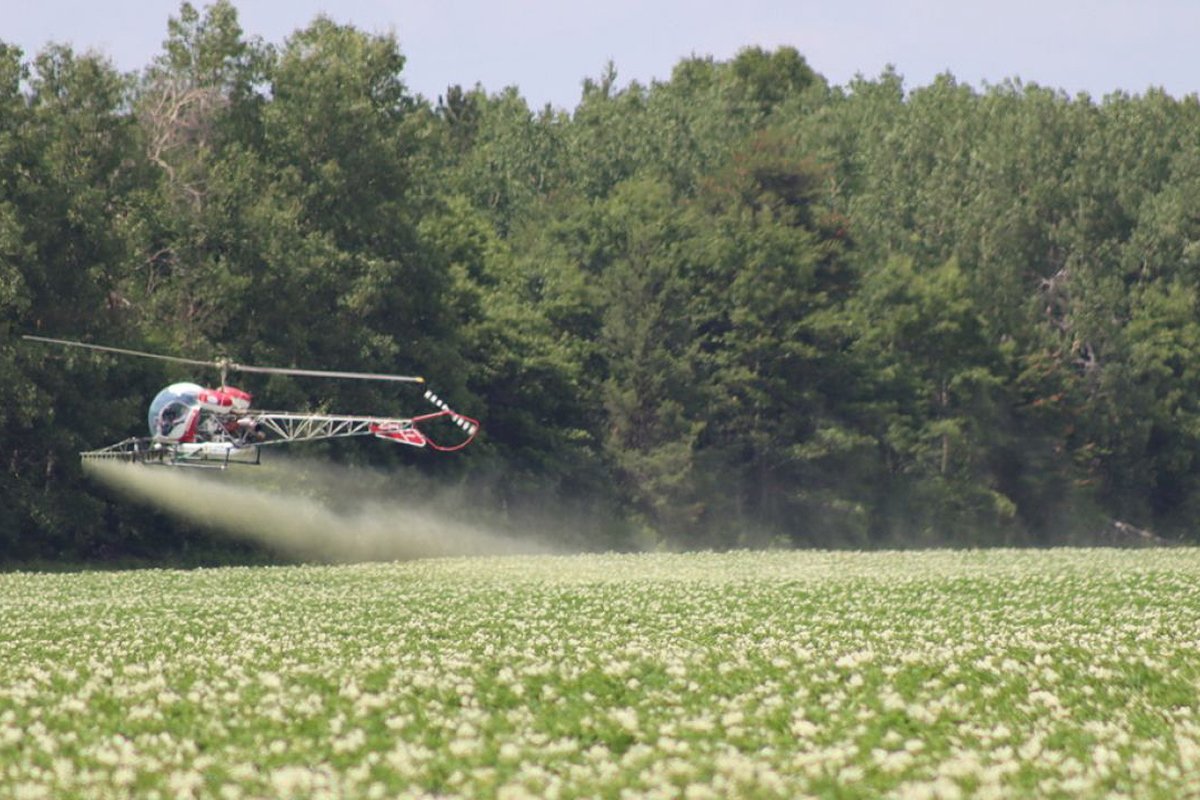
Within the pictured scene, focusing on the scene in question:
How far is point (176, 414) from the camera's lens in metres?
43.6

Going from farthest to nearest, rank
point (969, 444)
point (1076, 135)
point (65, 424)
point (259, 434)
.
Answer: point (1076, 135) < point (969, 444) < point (65, 424) < point (259, 434)

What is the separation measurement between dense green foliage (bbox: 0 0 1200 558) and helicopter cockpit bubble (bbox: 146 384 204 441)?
43.8 feet

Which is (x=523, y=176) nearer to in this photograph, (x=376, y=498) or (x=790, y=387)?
(x=790, y=387)

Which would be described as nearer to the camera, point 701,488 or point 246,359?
point 246,359

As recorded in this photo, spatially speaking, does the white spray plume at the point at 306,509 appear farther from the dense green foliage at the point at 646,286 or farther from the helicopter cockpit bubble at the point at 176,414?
the helicopter cockpit bubble at the point at 176,414

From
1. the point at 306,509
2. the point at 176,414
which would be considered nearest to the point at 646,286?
the point at 306,509

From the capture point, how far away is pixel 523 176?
114m

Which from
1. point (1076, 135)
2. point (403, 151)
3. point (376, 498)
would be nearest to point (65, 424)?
point (376, 498)

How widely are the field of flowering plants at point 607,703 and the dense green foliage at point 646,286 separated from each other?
118 feet

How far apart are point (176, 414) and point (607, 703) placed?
30016 mm

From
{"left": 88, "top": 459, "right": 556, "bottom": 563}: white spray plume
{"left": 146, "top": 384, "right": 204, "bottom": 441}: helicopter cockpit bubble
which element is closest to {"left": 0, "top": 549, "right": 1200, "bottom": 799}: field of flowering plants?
{"left": 146, "top": 384, "right": 204, "bottom": 441}: helicopter cockpit bubble

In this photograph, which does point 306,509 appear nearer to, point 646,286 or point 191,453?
point 191,453

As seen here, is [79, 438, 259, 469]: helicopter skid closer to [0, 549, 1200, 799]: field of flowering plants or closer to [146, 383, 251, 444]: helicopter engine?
[146, 383, 251, 444]: helicopter engine

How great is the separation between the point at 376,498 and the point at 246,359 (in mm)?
7353
